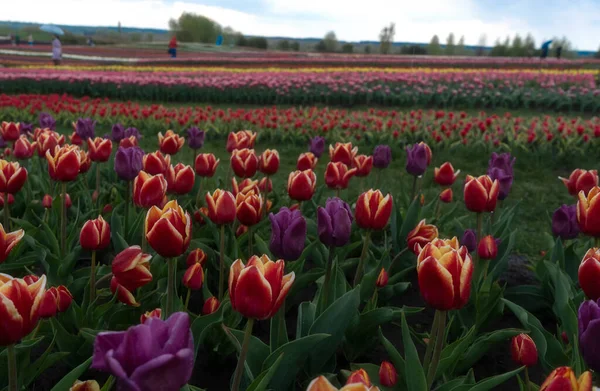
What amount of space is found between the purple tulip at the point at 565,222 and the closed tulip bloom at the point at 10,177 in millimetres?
2239

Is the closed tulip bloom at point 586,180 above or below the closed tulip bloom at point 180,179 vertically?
above

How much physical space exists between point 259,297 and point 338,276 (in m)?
0.85

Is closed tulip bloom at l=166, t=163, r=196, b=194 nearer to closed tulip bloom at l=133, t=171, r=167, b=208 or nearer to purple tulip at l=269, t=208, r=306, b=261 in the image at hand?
closed tulip bloom at l=133, t=171, r=167, b=208

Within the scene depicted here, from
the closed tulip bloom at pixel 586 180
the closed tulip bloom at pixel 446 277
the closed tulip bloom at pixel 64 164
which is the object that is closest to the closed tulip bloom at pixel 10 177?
the closed tulip bloom at pixel 64 164

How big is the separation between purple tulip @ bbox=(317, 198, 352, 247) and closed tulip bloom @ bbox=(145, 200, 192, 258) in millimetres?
454

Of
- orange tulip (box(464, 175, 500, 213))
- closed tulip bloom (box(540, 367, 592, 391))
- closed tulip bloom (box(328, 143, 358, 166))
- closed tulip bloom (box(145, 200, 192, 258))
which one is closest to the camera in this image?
closed tulip bloom (box(540, 367, 592, 391))

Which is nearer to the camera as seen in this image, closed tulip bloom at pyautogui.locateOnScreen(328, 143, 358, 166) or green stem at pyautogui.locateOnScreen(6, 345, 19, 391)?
green stem at pyautogui.locateOnScreen(6, 345, 19, 391)

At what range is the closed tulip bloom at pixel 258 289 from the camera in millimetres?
1136

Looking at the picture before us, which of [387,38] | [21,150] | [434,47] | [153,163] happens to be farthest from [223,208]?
[434,47]

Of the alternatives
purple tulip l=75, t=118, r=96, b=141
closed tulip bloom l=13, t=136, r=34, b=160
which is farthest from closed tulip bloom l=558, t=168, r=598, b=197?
purple tulip l=75, t=118, r=96, b=141

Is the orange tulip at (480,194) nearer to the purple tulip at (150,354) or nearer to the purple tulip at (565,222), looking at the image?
the purple tulip at (565,222)

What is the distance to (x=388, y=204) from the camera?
1829mm

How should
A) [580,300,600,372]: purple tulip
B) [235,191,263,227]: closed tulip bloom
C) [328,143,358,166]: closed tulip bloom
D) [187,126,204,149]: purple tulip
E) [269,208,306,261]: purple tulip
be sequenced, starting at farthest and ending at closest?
[187,126,204,149]: purple tulip → [328,143,358,166]: closed tulip bloom → [235,191,263,227]: closed tulip bloom → [269,208,306,261]: purple tulip → [580,300,600,372]: purple tulip

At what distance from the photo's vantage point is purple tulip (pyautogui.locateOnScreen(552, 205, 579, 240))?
2365 millimetres
